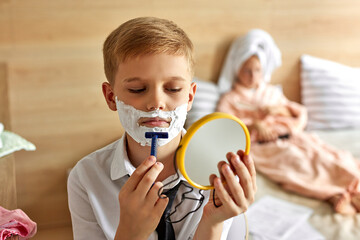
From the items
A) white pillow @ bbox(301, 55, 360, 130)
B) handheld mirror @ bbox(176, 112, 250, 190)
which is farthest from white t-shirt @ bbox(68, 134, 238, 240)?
white pillow @ bbox(301, 55, 360, 130)

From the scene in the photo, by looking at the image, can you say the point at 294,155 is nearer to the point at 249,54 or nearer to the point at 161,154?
the point at 249,54

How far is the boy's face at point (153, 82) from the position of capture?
32.8 inches

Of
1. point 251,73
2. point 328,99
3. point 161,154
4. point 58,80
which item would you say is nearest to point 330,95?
point 328,99

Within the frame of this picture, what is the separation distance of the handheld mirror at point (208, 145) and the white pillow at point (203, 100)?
52.9 inches

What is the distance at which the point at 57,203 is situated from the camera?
221 centimetres

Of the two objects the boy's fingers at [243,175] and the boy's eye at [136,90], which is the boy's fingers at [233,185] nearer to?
the boy's fingers at [243,175]

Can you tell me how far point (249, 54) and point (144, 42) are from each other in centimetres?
155

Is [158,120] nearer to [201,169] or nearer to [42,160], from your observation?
[201,169]

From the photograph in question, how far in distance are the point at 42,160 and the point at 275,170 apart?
125 centimetres


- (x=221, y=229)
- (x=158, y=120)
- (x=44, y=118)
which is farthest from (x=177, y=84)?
(x=44, y=118)

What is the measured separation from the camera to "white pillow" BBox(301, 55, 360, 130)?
101 inches

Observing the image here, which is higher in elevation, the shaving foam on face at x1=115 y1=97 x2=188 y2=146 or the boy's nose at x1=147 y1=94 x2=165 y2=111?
the boy's nose at x1=147 y1=94 x2=165 y2=111

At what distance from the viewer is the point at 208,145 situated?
0.83 metres

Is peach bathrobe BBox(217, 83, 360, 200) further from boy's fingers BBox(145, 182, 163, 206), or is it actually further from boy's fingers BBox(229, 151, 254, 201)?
boy's fingers BBox(145, 182, 163, 206)
